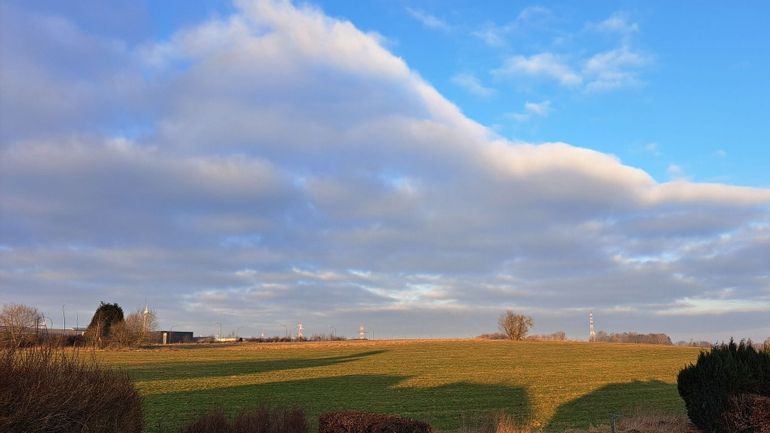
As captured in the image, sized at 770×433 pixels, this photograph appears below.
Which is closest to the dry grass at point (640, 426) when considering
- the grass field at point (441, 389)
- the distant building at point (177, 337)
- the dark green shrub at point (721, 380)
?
the dark green shrub at point (721, 380)

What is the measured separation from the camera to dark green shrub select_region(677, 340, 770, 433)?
15609mm

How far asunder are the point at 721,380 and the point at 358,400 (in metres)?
21.7

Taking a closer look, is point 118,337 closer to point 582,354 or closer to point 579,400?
point 582,354

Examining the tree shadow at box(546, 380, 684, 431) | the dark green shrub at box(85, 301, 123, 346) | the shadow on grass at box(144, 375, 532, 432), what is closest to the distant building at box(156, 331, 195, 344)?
the dark green shrub at box(85, 301, 123, 346)

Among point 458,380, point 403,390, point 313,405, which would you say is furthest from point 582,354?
point 313,405

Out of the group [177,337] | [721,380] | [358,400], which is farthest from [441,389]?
[177,337]

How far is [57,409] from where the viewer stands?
9.46m

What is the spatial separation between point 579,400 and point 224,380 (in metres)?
26.3

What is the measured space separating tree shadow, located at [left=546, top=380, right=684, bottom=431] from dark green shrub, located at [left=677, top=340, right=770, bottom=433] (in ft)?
18.3

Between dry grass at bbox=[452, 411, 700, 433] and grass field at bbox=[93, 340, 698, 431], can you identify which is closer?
dry grass at bbox=[452, 411, 700, 433]

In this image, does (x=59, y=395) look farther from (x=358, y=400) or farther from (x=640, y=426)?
(x=358, y=400)

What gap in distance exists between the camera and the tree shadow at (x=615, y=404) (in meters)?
24.5

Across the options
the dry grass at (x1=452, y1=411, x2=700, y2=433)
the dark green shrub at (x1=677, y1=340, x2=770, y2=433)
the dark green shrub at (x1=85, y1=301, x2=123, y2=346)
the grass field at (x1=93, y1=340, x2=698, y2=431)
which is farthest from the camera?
the dark green shrub at (x1=85, y1=301, x2=123, y2=346)

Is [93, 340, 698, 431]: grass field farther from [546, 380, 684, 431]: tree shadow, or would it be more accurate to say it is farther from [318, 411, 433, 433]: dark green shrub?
[318, 411, 433, 433]: dark green shrub
